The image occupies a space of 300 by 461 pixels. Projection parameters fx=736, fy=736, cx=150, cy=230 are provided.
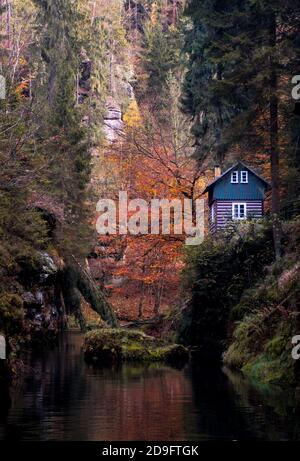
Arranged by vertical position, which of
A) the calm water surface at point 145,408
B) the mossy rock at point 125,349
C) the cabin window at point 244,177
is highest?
the cabin window at point 244,177

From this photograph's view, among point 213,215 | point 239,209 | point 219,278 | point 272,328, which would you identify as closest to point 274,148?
point 219,278

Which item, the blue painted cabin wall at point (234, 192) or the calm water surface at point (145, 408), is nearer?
the calm water surface at point (145, 408)

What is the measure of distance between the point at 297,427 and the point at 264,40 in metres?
19.7

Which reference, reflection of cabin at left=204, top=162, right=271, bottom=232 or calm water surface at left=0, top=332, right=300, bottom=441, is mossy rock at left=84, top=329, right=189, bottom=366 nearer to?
calm water surface at left=0, top=332, right=300, bottom=441

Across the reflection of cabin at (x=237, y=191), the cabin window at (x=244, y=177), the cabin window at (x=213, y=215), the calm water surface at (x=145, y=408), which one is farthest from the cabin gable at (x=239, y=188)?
the calm water surface at (x=145, y=408)

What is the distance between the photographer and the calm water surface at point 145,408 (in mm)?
12328

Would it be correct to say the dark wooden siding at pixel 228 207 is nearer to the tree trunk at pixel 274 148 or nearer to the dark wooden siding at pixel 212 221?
the dark wooden siding at pixel 212 221

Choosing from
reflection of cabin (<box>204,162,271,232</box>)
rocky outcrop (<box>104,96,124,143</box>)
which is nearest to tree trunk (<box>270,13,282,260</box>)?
reflection of cabin (<box>204,162,271,232</box>)

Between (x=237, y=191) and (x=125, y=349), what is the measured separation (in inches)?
712

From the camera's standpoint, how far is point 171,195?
44219 mm

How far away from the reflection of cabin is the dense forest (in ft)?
2.88

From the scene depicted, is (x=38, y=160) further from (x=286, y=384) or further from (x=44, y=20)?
(x=44, y=20)

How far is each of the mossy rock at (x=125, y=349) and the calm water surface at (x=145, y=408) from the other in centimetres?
443

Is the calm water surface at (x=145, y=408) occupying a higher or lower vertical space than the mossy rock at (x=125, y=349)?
lower
